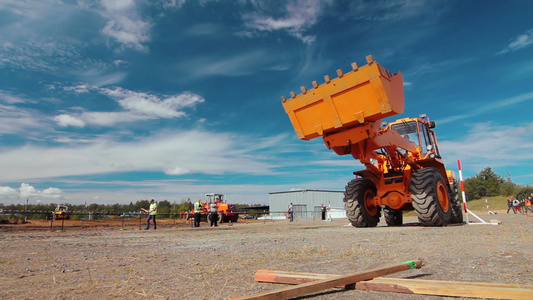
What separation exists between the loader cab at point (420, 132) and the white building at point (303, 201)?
31751 millimetres

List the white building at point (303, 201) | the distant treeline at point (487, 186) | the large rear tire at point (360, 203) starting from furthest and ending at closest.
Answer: the distant treeline at point (487, 186) < the white building at point (303, 201) < the large rear tire at point (360, 203)

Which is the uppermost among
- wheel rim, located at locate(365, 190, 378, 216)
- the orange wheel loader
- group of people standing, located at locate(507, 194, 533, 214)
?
the orange wheel loader

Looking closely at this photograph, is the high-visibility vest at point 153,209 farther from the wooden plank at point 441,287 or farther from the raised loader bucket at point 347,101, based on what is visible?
the wooden plank at point 441,287

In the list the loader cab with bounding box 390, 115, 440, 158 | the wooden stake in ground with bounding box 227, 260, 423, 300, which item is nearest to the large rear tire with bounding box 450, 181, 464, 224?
the loader cab with bounding box 390, 115, 440, 158

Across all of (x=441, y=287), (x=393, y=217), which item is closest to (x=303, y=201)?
(x=393, y=217)

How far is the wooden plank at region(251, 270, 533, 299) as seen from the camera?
202cm

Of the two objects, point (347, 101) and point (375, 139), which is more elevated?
point (347, 101)

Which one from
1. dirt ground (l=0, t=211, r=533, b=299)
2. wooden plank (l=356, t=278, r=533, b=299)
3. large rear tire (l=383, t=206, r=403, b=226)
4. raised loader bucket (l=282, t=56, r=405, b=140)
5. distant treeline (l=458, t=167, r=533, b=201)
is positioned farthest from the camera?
distant treeline (l=458, t=167, r=533, b=201)

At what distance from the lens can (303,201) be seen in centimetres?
4484

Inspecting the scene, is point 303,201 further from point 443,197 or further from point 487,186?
point 487,186

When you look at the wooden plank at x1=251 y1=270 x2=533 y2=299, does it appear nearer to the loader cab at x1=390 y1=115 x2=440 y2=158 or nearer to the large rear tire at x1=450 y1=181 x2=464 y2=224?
the loader cab at x1=390 y1=115 x2=440 y2=158

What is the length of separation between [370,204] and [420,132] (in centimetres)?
298

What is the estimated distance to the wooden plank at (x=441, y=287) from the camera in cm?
202

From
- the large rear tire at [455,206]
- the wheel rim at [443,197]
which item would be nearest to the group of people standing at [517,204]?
the large rear tire at [455,206]
